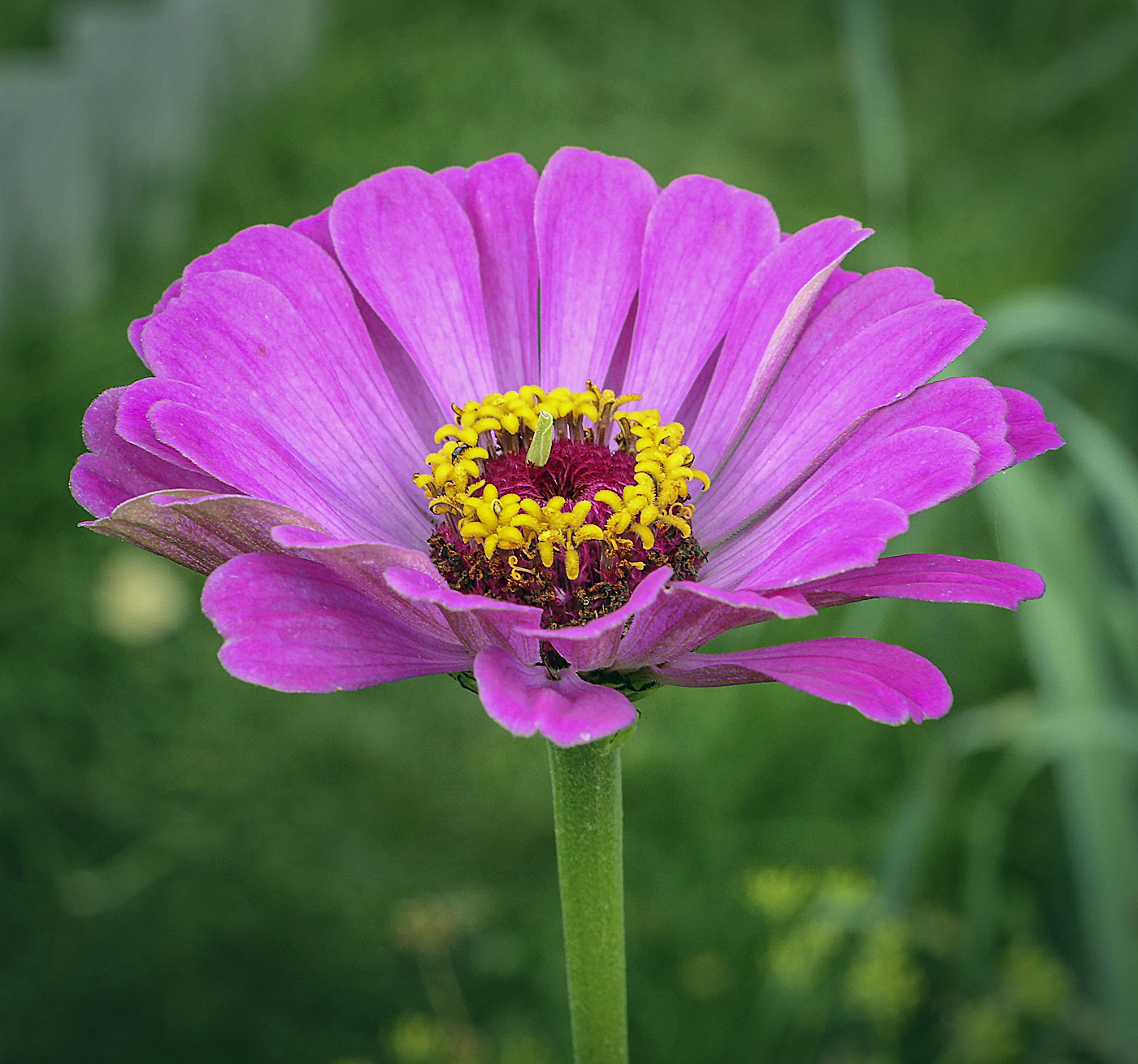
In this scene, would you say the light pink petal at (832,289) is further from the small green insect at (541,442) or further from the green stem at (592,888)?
the green stem at (592,888)

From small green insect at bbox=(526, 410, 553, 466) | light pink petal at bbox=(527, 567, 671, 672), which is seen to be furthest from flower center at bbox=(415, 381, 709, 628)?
light pink petal at bbox=(527, 567, 671, 672)

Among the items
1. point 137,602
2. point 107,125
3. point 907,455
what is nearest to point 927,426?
point 907,455

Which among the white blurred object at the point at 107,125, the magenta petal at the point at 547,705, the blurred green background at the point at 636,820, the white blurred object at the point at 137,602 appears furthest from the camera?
the white blurred object at the point at 107,125

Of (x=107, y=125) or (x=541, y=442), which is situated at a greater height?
(x=107, y=125)

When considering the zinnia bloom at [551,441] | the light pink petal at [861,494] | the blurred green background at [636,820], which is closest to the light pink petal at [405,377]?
the zinnia bloom at [551,441]

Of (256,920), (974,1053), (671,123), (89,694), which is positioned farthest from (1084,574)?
(671,123)

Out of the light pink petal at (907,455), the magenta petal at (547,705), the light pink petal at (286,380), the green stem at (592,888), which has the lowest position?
the green stem at (592,888)

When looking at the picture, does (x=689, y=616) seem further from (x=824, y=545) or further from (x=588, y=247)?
(x=588, y=247)

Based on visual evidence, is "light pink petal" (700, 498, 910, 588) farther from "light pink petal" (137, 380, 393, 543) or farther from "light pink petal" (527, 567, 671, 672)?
"light pink petal" (137, 380, 393, 543)
